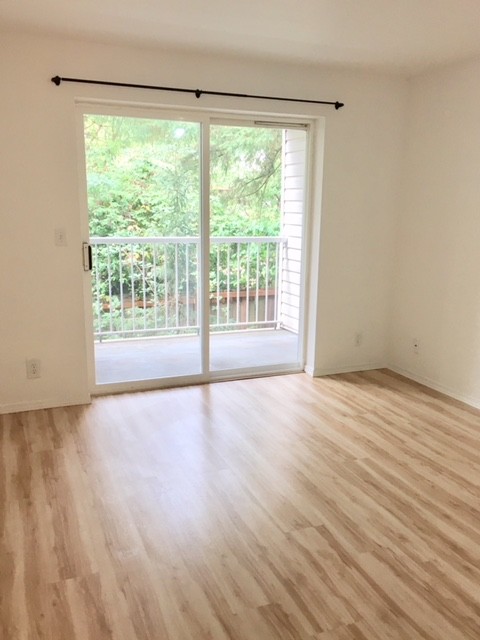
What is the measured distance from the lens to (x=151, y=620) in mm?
1742

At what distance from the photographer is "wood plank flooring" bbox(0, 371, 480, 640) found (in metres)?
1.77

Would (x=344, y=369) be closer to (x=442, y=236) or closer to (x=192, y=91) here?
(x=442, y=236)

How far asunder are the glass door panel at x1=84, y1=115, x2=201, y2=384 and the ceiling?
0.64 m

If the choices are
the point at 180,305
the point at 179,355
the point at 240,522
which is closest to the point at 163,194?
the point at 180,305

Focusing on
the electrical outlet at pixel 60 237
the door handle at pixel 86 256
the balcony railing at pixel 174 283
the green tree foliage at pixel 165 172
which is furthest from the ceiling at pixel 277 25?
the balcony railing at pixel 174 283

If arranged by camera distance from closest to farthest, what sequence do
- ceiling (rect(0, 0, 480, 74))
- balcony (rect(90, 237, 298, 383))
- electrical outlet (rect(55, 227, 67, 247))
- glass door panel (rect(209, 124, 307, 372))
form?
ceiling (rect(0, 0, 480, 74)) < electrical outlet (rect(55, 227, 67, 247)) < glass door panel (rect(209, 124, 307, 372)) < balcony (rect(90, 237, 298, 383))

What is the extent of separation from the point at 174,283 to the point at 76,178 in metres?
1.18

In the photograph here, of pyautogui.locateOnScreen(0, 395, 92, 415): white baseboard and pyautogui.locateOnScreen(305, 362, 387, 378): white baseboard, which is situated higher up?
pyautogui.locateOnScreen(305, 362, 387, 378): white baseboard

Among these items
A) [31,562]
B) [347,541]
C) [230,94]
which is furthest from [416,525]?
[230,94]

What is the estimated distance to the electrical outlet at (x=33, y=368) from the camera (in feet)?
11.4

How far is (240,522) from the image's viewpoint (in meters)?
2.29

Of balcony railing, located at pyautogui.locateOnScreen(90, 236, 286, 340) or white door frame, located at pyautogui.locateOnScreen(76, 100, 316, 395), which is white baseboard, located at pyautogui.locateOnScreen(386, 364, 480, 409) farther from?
balcony railing, located at pyautogui.locateOnScreen(90, 236, 286, 340)

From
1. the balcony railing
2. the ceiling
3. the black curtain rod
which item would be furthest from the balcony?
the ceiling

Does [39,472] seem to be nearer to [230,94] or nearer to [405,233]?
[230,94]
